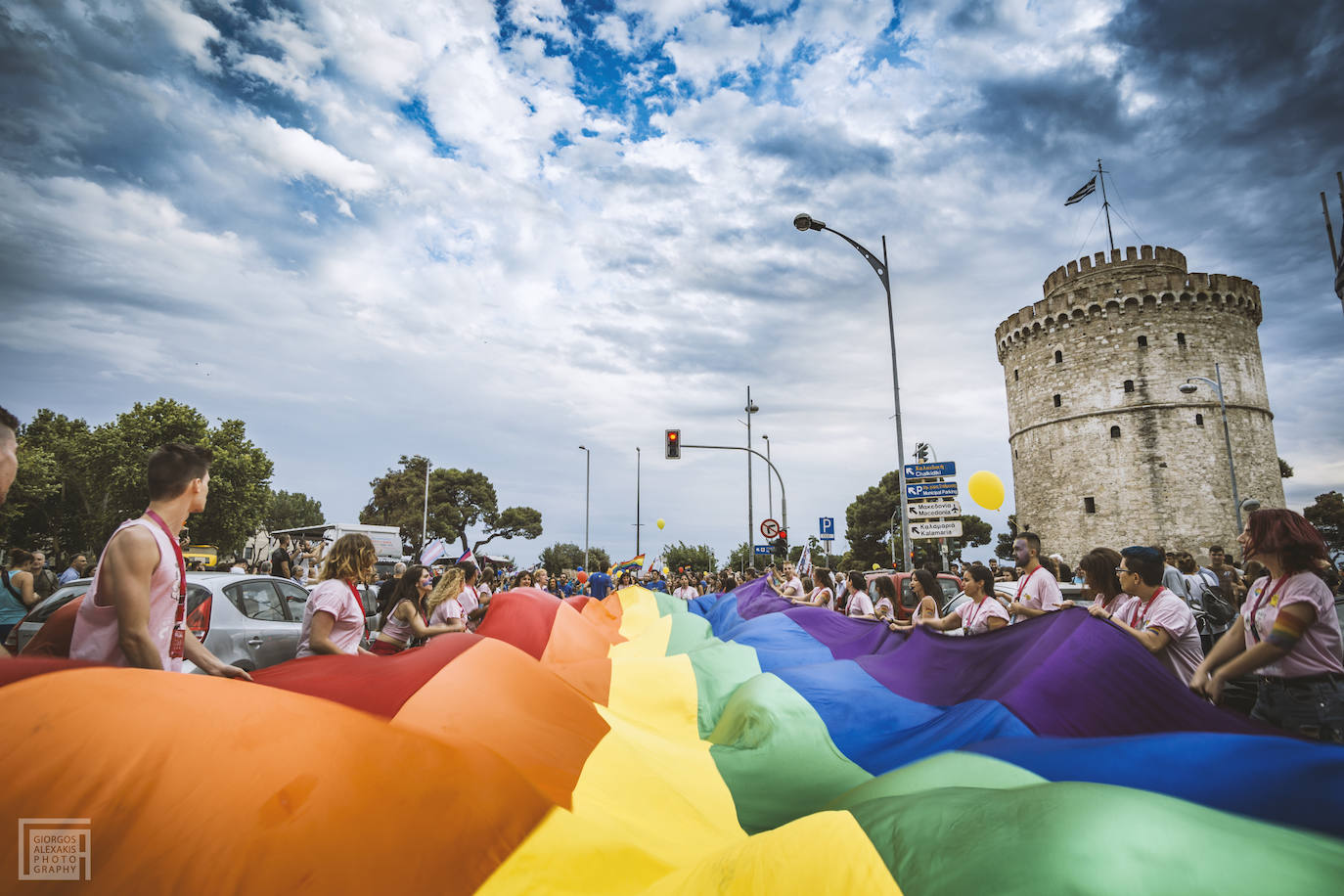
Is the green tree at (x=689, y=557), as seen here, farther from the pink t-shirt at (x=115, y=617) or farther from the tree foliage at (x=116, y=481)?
the pink t-shirt at (x=115, y=617)

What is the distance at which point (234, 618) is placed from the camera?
23.5 ft

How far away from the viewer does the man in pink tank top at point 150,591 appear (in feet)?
9.44

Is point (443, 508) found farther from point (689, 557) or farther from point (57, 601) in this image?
point (57, 601)

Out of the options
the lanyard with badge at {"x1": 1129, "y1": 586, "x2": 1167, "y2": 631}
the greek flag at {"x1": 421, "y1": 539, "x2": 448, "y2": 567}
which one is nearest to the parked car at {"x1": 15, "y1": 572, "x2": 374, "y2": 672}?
the greek flag at {"x1": 421, "y1": 539, "x2": 448, "y2": 567}

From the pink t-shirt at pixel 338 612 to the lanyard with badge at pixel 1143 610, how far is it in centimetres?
561

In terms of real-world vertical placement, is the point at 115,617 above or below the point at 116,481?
below

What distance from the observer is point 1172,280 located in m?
38.7

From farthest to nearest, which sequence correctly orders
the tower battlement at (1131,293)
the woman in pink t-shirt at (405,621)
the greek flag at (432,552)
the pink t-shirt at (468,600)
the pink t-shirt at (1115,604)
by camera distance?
the tower battlement at (1131,293) < the greek flag at (432,552) < the pink t-shirt at (468,600) < the woman in pink t-shirt at (405,621) < the pink t-shirt at (1115,604)

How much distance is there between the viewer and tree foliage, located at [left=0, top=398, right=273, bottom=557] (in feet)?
107

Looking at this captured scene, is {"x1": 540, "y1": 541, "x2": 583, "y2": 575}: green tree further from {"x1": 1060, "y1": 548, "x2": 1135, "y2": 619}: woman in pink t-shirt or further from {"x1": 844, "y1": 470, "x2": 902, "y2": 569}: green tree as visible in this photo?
{"x1": 1060, "y1": 548, "x2": 1135, "y2": 619}: woman in pink t-shirt

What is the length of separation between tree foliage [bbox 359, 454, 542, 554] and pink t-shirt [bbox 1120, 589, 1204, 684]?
56056mm

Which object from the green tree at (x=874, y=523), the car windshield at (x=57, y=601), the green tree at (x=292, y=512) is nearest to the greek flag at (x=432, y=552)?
the car windshield at (x=57, y=601)

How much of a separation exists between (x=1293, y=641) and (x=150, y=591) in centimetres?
564

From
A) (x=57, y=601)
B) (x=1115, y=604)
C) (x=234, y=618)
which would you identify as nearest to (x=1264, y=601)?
(x=1115, y=604)
